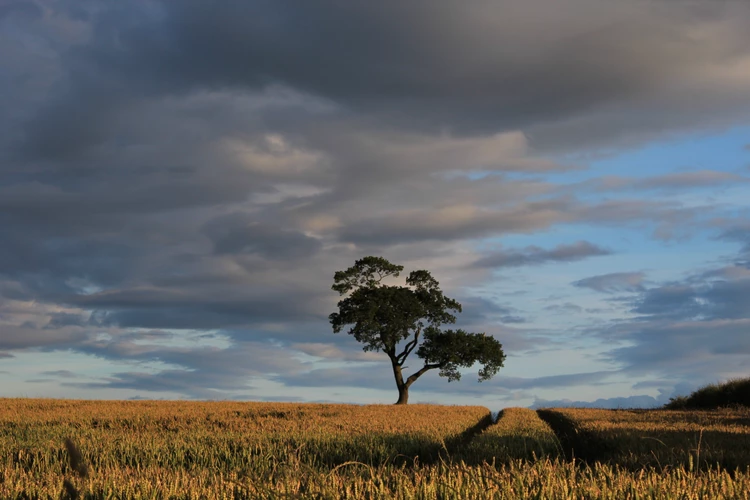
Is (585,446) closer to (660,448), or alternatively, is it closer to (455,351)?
(660,448)

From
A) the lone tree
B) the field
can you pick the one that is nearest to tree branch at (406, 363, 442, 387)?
the lone tree

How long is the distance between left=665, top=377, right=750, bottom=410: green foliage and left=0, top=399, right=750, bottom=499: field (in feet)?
75.6

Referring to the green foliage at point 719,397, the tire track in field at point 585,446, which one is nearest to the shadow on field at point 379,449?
the tire track in field at point 585,446

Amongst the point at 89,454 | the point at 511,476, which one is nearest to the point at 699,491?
the point at 511,476

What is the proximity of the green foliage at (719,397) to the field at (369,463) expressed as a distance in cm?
2303

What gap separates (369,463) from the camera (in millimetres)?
9695

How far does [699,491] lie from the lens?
482 cm

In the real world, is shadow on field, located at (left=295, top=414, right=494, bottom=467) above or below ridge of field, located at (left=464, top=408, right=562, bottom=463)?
below

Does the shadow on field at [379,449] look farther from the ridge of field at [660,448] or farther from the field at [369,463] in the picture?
the ridge of field at [660,448]

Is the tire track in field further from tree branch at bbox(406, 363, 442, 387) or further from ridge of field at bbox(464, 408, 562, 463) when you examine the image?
tree branch at bbox(406, 363, 442, 387)

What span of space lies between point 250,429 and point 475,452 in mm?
6810

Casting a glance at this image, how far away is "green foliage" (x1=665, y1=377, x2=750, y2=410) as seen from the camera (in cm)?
3384

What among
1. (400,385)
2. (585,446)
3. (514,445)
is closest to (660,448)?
(514,445)

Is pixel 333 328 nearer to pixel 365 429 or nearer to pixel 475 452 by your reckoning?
pixel 365 429
